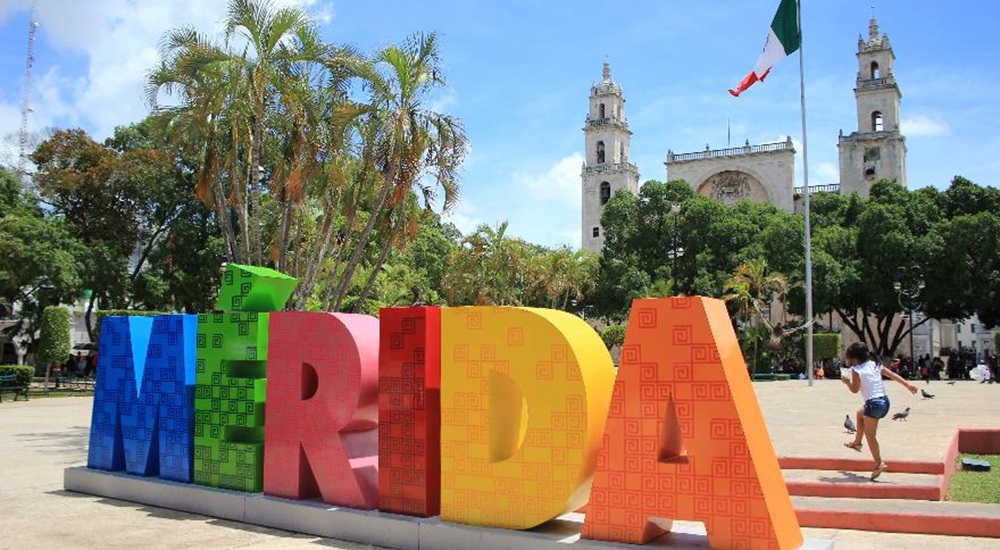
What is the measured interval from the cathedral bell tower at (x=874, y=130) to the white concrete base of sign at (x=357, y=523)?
60558 millimetres

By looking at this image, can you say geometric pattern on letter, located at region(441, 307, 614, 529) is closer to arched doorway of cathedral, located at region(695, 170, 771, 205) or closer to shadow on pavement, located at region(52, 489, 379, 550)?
shadow on pavement, located at region(52, 489, 379, 550)

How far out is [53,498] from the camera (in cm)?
905

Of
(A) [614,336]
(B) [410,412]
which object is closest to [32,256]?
(A) [614,336]

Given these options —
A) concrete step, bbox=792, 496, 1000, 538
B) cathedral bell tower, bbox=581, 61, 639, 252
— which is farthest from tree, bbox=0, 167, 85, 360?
cathedral bell tower, bbox=581, 61, 639, 252

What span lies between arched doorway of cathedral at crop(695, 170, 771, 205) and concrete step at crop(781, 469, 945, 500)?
56.5 meters

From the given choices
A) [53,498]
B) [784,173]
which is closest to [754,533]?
[53,498]

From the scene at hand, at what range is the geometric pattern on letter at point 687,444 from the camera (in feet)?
18.1

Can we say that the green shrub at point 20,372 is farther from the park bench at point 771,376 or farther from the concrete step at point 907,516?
the park bench at point 771,376

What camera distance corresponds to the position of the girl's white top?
29.3ft

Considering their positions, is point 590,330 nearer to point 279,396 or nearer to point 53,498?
point 279,396

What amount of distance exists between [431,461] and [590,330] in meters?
1.84

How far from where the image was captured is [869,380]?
9016mm

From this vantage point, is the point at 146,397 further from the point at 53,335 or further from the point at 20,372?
the point at 53,335

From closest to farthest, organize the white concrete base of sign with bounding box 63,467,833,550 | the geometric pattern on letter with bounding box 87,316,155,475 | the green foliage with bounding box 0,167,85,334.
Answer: the white concrete base of sign with bounding box 63,467,833,550, the geometric pattern on letter with bounding box 87,316,155,475, the green foliage with bounding box 0,167,85,334
